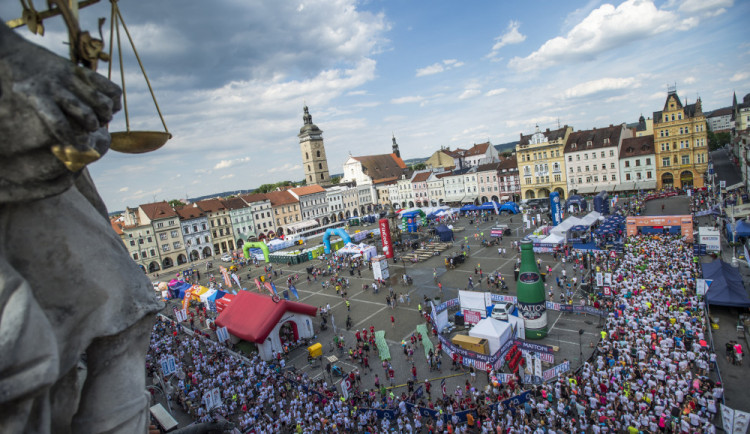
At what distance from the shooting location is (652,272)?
78.8 feet

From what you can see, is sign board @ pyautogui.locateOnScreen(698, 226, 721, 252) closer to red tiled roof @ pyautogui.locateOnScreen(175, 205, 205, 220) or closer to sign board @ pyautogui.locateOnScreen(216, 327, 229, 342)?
sign board @ pyautogui.locateOnScreen(216, 327, 229, 342)

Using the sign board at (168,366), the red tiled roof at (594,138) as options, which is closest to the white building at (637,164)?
the red tiled roof at (594,138)

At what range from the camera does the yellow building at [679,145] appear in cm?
5375

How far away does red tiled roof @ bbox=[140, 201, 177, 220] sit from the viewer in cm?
5984

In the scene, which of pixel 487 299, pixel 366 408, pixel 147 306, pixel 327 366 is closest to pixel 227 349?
pixel 327 366

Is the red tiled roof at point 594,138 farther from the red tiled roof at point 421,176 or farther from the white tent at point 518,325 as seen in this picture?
the white tent at point 518,325

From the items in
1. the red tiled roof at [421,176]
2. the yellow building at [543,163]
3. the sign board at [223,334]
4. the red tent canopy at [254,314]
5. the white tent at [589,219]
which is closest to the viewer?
the red tent canopy at [254,314]

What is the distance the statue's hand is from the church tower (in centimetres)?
9852

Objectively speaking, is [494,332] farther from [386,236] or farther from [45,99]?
[386,236]

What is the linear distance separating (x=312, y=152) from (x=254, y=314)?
260 ft

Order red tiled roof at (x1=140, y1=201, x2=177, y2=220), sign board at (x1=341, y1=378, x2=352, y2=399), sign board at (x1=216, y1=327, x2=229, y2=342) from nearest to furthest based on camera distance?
sign board at (x1=341, y1=378, x2=352, y2=399), sign board at (x1=216, y1=327, x2=229, y2=342), red tiled roof at (x1=140, y1=201, x2=177, y2=220)

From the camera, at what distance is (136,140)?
11.6ft

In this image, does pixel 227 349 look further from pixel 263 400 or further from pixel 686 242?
pixel 686 242

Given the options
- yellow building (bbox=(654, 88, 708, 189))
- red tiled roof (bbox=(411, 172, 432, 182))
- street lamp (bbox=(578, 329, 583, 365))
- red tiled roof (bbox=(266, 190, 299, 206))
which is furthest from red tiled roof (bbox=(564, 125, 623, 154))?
street lamp (bbox=(578, 329, 583, 365))
